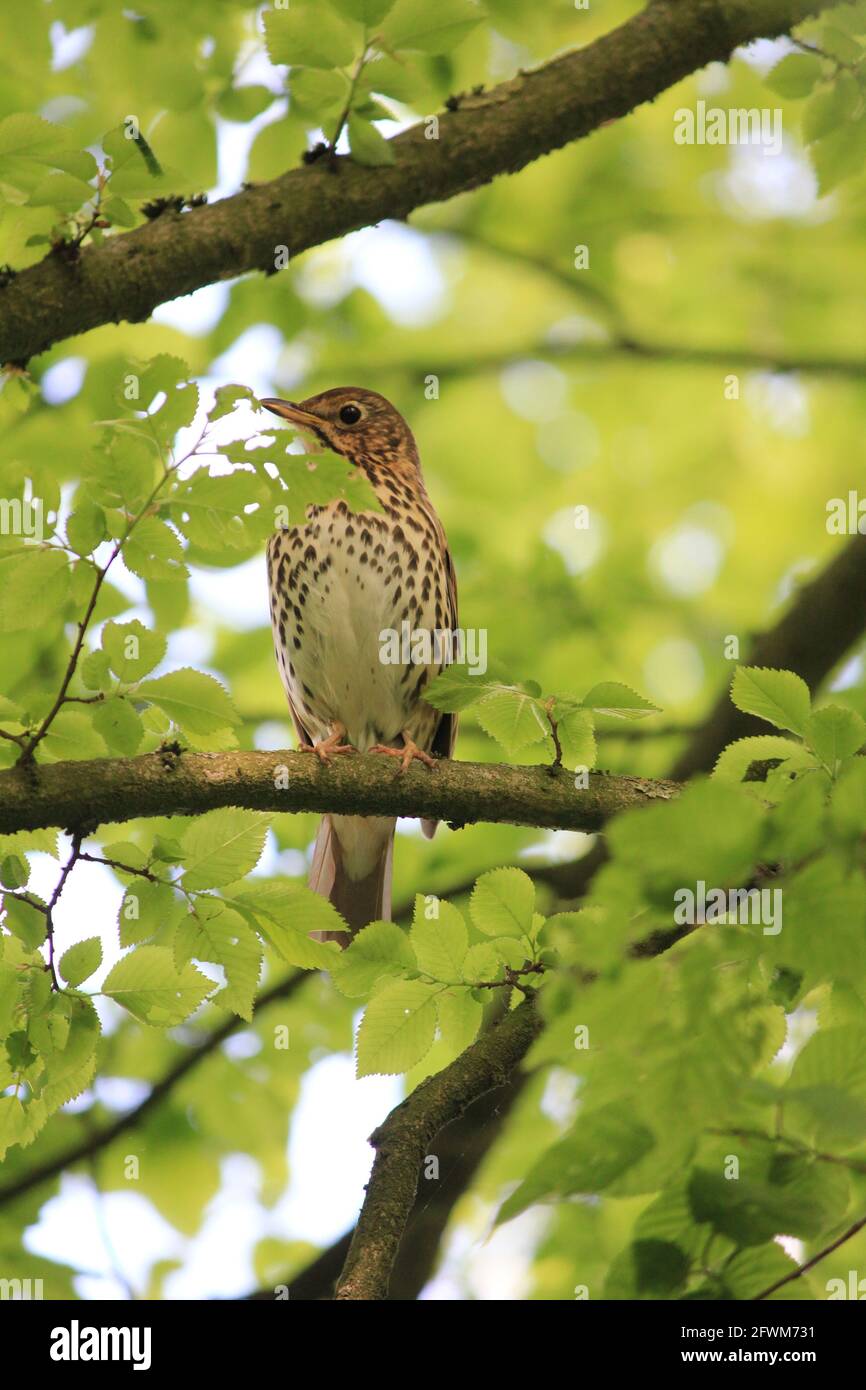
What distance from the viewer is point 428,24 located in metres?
3.79

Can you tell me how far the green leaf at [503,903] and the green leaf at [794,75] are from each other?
8.65 ft

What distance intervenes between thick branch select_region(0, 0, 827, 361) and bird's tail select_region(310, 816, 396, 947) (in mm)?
3031

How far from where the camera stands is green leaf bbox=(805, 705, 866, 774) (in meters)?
2.97

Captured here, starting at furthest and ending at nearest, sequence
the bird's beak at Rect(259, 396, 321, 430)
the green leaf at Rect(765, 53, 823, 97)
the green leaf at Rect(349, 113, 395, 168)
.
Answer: the bird's beak at Rect(259, 396, 321, 430)
the green leaf at Rect(765, 53, 823, 97)
the green leaf at Rect(349, 113, 395, 168)

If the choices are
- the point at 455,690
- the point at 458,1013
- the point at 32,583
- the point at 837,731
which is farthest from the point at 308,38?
the point at 458,1013

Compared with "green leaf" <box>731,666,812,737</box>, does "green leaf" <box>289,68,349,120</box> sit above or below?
above

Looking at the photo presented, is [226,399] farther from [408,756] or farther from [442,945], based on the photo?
[408,756]

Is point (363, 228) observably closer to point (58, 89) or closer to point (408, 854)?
point (58, 89)

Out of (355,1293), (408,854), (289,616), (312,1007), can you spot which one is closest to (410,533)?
(289,616)

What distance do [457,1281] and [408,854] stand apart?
2.17 m

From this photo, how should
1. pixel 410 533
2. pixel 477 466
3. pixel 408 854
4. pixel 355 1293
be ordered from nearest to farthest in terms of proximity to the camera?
pixel 355 1293 → pixel 410 533 → pixel 408 854 → pixel 477 466

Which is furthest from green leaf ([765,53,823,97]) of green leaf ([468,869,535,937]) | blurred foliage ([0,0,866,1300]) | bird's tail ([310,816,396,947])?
bird's tail ([310,816,396,947])

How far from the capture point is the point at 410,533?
21.0 feet

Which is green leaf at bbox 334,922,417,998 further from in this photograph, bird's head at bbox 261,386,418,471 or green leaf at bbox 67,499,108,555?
bird's head at bbox 261,386,418,471
